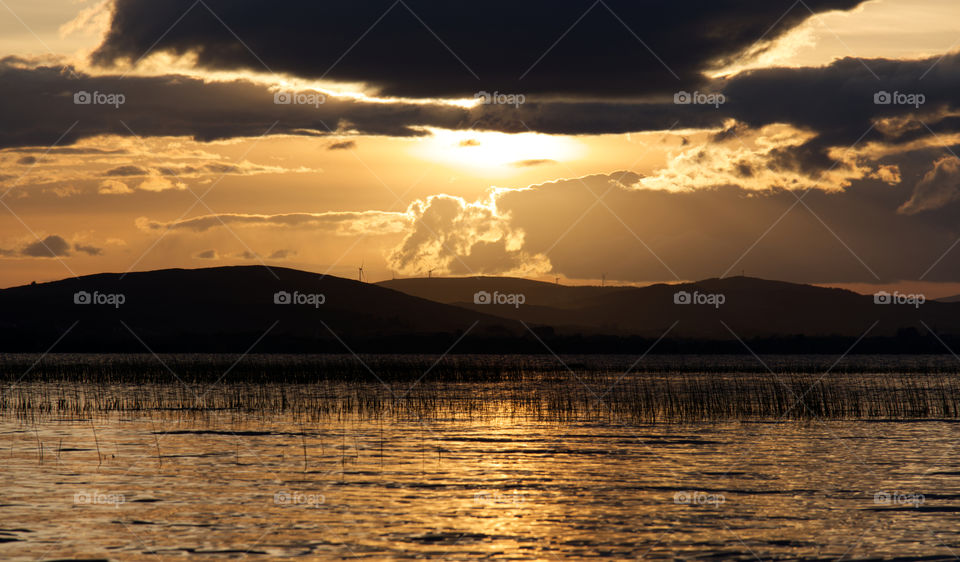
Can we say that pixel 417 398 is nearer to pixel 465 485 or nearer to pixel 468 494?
pixel 465 485

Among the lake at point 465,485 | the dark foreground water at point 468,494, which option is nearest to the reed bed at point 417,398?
the lake at point 465,485

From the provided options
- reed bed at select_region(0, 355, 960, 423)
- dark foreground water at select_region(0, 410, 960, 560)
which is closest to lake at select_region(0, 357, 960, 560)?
dark foreground water at select_region(0, 410, 960, 560)

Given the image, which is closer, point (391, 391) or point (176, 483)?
point (176, 483)

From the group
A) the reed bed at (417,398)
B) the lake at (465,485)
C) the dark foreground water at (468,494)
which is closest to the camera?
the dark foreground water at (468,494)

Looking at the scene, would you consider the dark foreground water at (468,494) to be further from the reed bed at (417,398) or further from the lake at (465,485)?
the reed bed at (417,398)

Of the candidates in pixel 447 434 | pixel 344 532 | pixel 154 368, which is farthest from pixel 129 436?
pixel 154 368

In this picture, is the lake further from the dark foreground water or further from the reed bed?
the reed bed

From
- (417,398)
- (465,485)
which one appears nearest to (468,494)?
(465,485)

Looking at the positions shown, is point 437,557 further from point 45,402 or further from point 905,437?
point 45,402

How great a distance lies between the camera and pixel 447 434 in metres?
40.0

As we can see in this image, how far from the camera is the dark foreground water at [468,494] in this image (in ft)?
66.5

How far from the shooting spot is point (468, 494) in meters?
25.8

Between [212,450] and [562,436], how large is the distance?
13324 millimetres

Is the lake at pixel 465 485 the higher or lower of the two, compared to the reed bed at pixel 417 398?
lower
